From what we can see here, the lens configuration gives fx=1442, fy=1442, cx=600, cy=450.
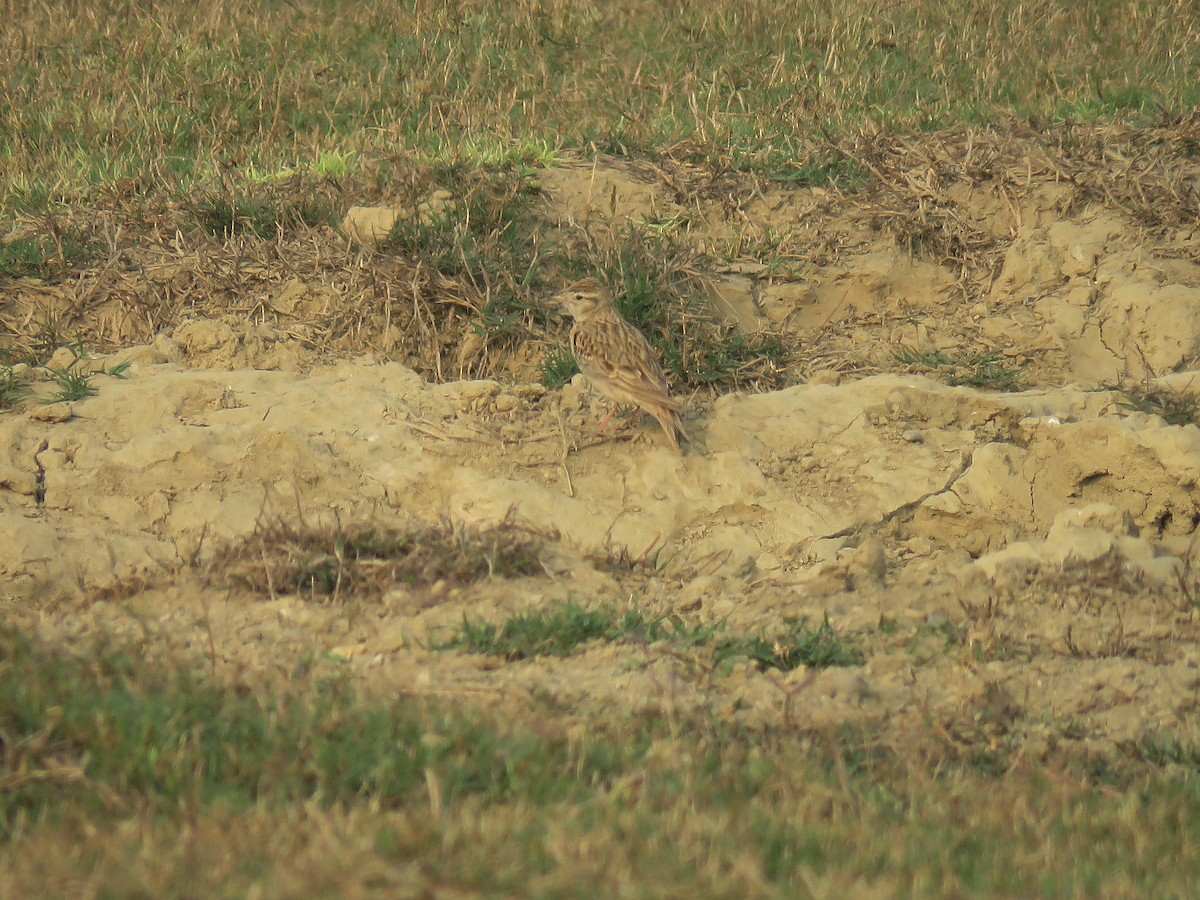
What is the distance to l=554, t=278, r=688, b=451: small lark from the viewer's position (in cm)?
630

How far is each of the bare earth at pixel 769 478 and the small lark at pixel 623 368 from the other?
28 centimetres

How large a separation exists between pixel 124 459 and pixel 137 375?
799 mm

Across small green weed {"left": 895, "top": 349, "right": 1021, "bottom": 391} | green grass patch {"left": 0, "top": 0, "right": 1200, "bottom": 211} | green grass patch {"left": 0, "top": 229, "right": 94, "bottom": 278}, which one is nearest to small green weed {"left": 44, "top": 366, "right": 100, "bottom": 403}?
green grass patch {"left": 0, "top": 229, "right": 94, "bottom": 278}

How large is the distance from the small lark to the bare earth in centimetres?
28

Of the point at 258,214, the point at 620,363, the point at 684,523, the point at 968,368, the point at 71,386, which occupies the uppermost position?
the point at 620,363

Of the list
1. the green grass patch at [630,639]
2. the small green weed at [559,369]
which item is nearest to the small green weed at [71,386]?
the small green weed at [559,369]

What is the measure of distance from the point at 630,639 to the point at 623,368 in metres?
1.68

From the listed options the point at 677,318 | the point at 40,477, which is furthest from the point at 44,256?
the point at 677,318

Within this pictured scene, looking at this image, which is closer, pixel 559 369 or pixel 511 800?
pixel 511 800

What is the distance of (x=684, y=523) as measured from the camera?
633 cm

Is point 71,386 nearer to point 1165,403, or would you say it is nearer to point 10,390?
point 10,390

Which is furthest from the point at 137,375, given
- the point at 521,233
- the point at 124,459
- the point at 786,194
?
the point at 786,194

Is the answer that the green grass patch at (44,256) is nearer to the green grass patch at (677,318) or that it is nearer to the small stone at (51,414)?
the small stone at (51,414)

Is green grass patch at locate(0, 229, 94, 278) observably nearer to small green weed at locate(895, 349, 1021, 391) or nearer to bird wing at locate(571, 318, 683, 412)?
bird wing at locate(571, 318, 683, 412)
